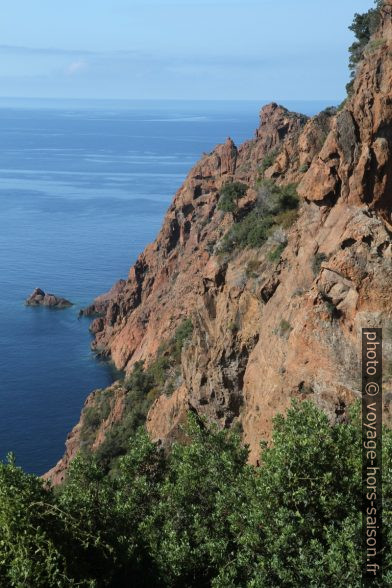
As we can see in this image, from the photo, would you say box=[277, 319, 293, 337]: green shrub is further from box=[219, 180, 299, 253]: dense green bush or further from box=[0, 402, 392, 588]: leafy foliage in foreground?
box=[219, 180, 299, 253]: dense green bush

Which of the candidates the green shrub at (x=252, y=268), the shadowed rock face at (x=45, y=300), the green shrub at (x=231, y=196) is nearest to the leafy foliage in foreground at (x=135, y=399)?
the green shrub at (x=231, y=196)

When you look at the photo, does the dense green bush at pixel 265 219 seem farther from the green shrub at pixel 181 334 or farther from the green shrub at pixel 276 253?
the green shrub at pixel 181 334

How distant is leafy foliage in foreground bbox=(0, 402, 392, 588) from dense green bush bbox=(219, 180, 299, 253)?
16.4m

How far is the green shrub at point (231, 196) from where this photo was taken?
156 feet

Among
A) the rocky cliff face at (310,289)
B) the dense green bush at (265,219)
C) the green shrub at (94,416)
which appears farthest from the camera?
the green shrub at (94,416)

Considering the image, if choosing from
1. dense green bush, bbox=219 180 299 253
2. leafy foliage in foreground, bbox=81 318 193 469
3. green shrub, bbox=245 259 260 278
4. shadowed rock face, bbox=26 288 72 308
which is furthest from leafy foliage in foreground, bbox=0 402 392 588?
shadowed rock face, bbox=26 288 72 308

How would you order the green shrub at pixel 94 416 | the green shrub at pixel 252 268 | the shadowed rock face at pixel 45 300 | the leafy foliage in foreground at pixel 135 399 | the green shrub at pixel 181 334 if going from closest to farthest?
1. the green shrub at pixel 252 268
2. the leafy foliage in foreground at pixel 135 399
3. the green shrub at pixel 181 334
4. the green shrub at pixel 94 416
5. the shadowed rock face at pixel 45 300

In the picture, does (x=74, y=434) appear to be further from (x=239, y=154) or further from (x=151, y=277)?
(x=239, y=154)

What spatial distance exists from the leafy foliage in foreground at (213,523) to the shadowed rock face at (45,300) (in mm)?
84519

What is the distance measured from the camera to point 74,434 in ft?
199

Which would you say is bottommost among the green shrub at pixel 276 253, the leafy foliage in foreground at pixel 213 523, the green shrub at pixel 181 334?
the green shrub at pixel 181 334

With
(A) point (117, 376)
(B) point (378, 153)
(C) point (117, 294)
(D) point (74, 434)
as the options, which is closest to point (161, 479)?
(B) point (378, 153)

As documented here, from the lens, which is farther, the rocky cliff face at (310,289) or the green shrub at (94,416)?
the green shrub at (94,416)

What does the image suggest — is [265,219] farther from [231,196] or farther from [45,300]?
[45,300]
